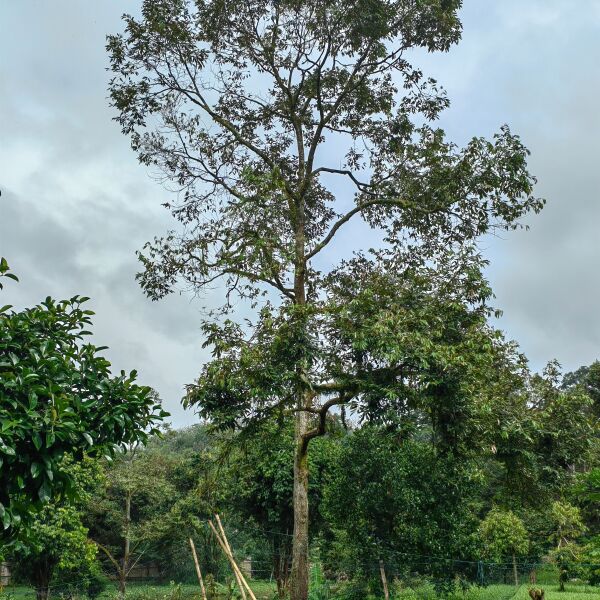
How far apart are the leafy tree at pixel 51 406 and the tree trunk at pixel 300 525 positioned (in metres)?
5.37

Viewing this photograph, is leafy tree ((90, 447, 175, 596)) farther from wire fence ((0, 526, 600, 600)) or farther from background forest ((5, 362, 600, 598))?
wire fence ((0, 526, 600, 600))

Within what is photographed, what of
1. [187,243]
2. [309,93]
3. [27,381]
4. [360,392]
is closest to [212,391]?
[360,392]

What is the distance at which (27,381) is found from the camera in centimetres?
399

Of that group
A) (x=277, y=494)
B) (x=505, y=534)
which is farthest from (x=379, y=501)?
(x=505, y=534)

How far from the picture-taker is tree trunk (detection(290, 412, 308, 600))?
9289 millimetres

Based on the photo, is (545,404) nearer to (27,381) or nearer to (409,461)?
(409,461)

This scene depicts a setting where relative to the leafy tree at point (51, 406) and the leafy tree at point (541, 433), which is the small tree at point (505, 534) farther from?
the leafy tree at point (51, 406)

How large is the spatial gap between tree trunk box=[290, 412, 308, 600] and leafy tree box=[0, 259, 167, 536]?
5.37m

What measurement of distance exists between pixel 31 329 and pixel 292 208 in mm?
6835

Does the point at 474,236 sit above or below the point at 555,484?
above

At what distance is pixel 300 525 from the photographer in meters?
9.72

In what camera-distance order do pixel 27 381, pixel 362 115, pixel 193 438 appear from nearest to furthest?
pixel 27 381, pixel 362 115, pixel 193 438

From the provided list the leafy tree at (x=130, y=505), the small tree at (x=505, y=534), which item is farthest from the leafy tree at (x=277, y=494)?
the small tree at (x=505, y=534)

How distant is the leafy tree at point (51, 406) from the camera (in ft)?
12.7
